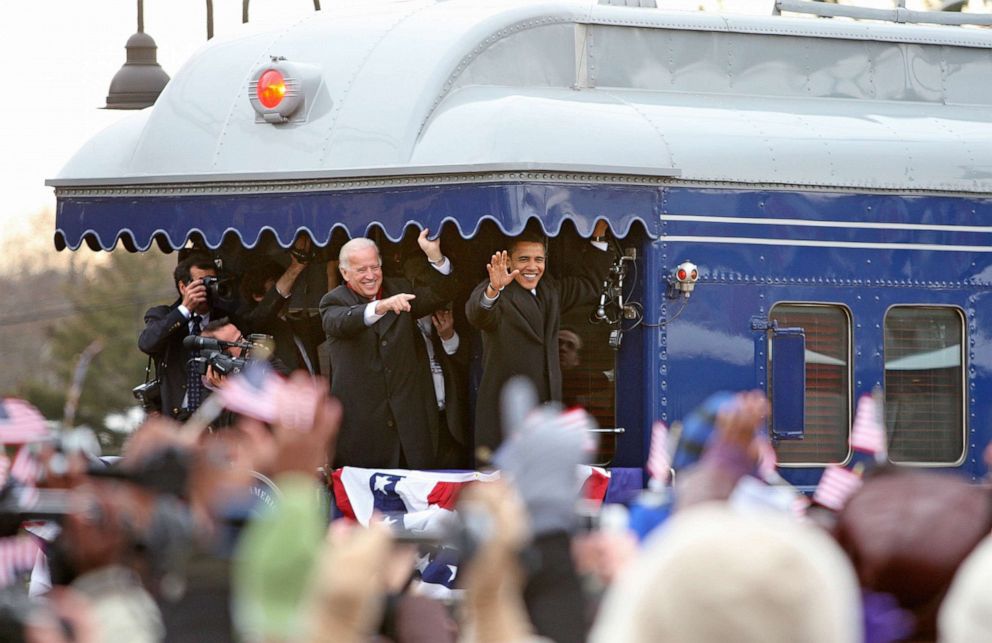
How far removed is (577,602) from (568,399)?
610 centimetres

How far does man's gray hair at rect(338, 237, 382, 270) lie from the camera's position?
9906 millimetres

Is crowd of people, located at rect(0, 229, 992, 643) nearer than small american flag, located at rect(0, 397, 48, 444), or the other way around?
crowd of people, located at rect(0, 229, 992, 643)

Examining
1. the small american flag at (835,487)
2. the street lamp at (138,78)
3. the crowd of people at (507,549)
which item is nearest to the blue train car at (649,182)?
the small american flag at (835,487)

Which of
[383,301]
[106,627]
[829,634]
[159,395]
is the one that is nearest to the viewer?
[829,634]

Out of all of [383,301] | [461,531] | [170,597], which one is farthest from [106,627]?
[383,301]

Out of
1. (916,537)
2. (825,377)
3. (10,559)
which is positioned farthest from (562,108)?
(916,537)

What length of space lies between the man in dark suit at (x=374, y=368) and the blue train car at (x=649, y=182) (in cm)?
34

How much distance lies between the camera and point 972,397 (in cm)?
1057

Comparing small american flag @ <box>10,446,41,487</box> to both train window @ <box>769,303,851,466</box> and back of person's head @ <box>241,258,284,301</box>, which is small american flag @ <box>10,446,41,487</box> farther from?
back of person's head @ <box>241,258,284,301</box>

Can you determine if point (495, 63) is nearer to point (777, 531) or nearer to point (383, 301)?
point (383, 301)

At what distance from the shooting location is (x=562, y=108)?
966 centimetres

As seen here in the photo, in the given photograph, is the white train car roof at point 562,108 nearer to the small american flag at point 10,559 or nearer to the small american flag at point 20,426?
the small american flag at point 10,559

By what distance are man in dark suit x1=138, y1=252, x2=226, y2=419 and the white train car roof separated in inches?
20.4

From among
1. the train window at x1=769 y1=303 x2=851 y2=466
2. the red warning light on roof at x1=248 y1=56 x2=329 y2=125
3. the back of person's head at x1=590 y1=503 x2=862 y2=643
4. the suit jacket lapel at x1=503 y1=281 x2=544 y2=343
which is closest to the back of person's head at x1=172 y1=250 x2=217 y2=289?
the red warning light on roof at x1=248 y1=56 x2=329 y2=125
